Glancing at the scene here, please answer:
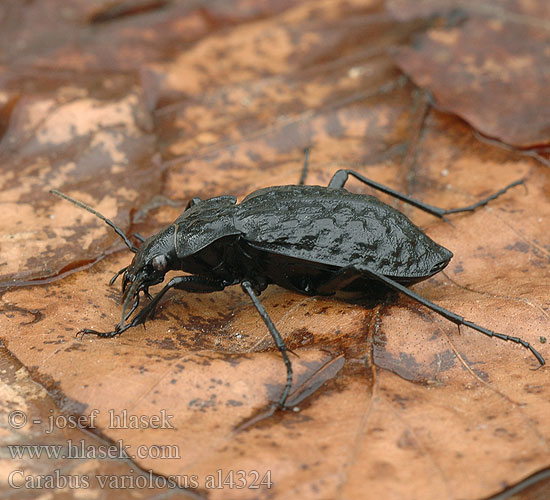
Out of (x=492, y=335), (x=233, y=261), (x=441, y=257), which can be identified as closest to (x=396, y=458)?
(x=492, y=335)

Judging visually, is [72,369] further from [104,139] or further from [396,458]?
[104,139]

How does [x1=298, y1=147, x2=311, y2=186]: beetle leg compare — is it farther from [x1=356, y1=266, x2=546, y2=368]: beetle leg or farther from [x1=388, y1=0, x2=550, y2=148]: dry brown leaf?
[x1=356, y1=266, x2=546, y2=368]: beetle leg

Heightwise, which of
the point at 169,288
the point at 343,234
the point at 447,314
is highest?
the point at 343,234

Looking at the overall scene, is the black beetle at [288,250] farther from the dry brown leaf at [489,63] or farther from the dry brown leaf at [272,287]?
the dry brown leaf at [489,63]
